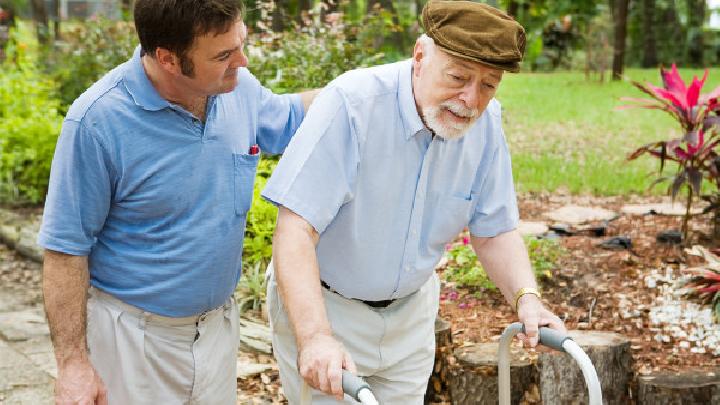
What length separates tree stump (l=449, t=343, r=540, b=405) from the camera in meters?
3.93

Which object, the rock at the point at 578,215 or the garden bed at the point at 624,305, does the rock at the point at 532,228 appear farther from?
the rock at the point at 578,215

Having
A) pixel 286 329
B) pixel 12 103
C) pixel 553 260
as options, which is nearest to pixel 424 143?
pixel 286 329

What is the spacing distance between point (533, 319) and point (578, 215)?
13.9 feet

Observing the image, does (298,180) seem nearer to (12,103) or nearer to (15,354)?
(15,354)

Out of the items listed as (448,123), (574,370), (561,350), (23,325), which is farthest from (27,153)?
(561,350)

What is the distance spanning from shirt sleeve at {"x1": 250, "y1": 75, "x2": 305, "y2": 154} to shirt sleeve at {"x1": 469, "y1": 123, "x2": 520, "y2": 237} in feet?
1.93

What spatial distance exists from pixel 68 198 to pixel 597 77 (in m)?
16.0

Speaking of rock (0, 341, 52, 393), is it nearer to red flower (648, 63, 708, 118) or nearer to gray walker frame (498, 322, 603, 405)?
gray walker frame (498, 322, 603, 405)

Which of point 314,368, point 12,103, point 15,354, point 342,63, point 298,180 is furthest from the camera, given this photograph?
point 12,103

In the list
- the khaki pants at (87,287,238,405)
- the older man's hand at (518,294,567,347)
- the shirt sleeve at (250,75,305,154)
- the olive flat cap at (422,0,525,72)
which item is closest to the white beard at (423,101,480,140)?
the olive flat cap at (422,0,525,72)

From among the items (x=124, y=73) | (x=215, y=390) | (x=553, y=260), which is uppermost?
(x=124, y=73)

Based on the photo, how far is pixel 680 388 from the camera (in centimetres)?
386

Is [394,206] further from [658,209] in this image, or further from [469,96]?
[658,209]

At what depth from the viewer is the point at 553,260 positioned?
5.14 m
